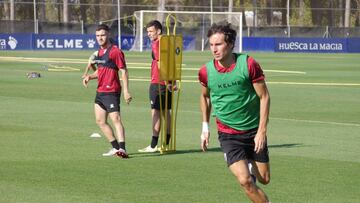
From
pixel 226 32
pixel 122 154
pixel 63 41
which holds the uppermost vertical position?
pixel 226 32

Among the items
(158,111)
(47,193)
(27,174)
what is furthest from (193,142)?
(47,193)

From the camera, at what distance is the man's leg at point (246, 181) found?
941cm

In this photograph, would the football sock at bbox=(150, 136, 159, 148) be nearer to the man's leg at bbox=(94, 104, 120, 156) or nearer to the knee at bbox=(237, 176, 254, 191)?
the man's leg at bbox=(94, 104, 120, 156)

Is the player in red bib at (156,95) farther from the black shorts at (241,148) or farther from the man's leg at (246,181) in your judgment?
the man's leg at (246,181)

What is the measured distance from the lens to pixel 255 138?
952cm

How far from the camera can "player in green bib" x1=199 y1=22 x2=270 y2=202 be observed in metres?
9.44

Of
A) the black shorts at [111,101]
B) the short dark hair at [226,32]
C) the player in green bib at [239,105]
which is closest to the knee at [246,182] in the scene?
the player in green bib at [239,105]

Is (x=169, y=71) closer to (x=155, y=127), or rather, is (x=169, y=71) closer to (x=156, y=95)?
(x=156, y=95)

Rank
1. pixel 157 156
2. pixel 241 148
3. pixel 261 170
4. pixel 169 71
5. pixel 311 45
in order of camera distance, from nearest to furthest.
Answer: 1. pixel 241 148
2. pixel 261 170
3. pixel 157 156
4. pixel 169 71
5. pixel 311 45

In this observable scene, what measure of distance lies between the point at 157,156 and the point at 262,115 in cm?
609

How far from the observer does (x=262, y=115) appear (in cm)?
950

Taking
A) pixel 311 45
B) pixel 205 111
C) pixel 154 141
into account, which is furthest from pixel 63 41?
pixel 205 111

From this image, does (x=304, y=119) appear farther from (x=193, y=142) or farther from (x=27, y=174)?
(x=27, y=174)

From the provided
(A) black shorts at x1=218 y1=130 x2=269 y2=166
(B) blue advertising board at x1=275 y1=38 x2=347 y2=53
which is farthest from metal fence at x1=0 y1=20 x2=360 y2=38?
(A) black shorts at x1=218 y1=130 x2=269 y2=166
